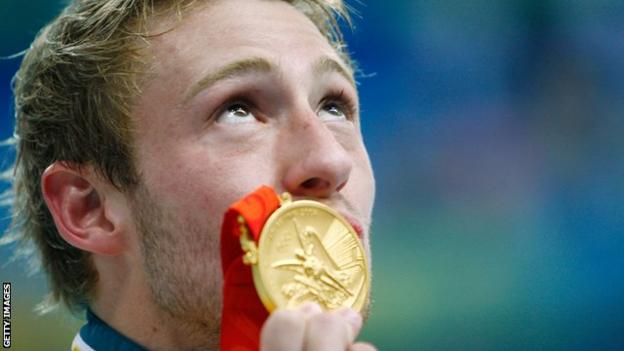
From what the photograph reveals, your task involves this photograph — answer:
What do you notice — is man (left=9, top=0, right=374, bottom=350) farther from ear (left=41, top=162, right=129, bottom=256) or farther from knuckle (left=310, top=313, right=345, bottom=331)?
knuckle (left=310, top=313, right=345, bottom=331)

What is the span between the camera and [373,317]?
439 cm

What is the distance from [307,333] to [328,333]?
0.16ft

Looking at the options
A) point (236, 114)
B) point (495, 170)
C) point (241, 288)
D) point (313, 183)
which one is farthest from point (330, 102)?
point (495, 170)

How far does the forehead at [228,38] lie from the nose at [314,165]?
0.30m

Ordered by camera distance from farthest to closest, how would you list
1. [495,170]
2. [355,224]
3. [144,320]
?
1. [495,170]
2. [144,320]
3. [355,224]

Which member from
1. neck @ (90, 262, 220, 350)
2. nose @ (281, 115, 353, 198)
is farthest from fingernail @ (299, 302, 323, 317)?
neck @ (90, 262, 220, 350)

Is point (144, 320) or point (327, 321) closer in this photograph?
point (327, 321)

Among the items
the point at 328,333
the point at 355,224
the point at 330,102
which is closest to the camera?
the point at 328,333

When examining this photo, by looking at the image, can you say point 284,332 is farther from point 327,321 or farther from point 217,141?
point 217,141

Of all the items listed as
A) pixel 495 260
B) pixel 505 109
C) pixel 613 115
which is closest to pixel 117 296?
pixel 495 260

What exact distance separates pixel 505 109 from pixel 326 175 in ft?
8.65

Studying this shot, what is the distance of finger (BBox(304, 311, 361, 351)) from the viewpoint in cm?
161

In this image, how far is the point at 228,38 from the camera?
8.65ft

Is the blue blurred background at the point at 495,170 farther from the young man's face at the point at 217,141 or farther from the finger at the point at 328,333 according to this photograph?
the finger at the point at 328,333
